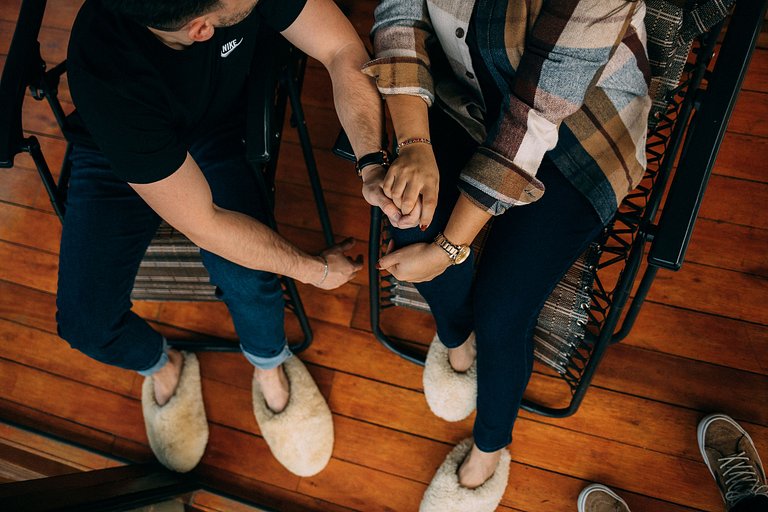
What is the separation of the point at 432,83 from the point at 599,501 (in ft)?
4.05

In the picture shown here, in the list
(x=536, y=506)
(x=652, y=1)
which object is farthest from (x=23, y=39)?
(x=536, y=506)

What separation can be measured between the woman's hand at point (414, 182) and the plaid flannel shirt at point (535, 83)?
0.07m

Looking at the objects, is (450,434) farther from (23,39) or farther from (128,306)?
(23,39)

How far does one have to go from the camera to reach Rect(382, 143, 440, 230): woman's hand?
107 centimetres

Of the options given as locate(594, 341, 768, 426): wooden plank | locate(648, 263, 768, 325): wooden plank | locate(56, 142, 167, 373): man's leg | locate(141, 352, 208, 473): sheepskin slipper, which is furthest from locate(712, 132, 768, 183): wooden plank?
locate(141, 352, 208, 473): sheepskin slipper

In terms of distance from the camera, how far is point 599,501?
1.57m

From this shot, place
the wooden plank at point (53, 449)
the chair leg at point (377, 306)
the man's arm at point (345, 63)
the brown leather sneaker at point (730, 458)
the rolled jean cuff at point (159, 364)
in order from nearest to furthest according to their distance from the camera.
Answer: the man's arm at point (345, 63) → the chair leg at point (377, 306) → the brown leather sneaker at point (730, 458) → the rolled jean cuff at point (159, 364) → the wooden plank at point (53, 449)

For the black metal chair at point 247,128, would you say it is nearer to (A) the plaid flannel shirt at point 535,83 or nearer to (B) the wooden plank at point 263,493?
(A) the plaid flannel shirt at point 535,83

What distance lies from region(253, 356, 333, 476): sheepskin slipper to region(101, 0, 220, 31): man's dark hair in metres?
1.10

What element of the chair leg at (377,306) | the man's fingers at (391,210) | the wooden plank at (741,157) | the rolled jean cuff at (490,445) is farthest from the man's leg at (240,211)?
the wooden plank at (741,157)

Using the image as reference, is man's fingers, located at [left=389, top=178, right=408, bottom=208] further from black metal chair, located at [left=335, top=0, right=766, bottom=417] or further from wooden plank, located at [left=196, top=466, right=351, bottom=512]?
wooden plank, located at [left=196, top=466, right=351, bottom=512]

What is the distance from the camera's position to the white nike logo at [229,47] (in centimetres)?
117

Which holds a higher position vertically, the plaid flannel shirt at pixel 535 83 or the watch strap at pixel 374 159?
Answer: the plaid flannel shirt at pixel 535 83

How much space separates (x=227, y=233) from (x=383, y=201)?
0.34 m
